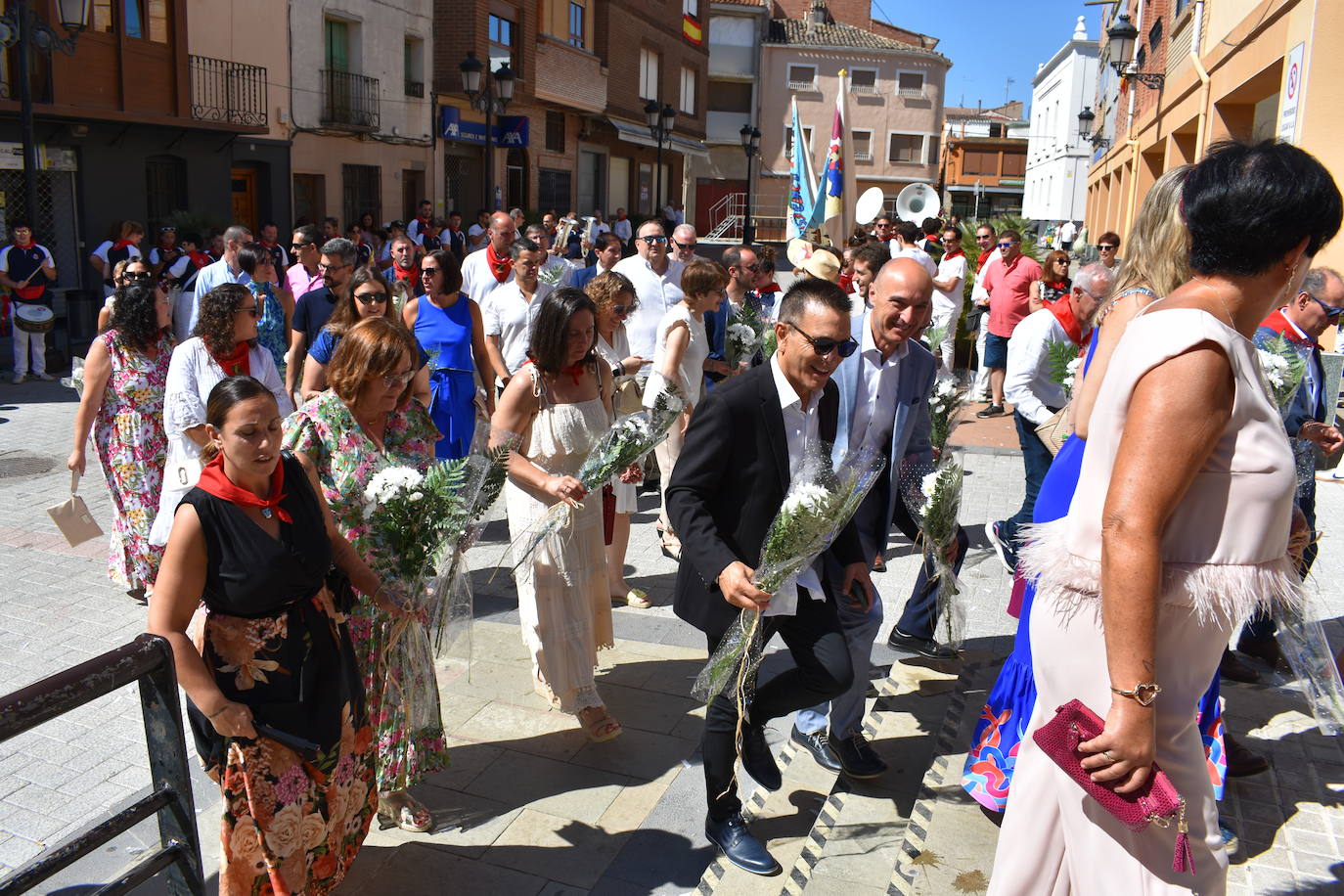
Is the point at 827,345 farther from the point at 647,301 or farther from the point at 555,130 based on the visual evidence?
the point at 555,130

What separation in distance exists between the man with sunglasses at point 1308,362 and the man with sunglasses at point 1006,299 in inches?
258

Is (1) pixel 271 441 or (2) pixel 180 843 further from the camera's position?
(1) pixel 271 441

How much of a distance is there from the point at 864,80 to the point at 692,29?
51.2 feet

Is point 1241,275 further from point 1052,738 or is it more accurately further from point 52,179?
point 52,179

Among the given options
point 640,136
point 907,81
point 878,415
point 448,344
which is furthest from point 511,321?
point 907,81

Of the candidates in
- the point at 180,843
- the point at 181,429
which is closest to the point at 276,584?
the point at 180,843

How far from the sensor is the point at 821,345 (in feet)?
11.8

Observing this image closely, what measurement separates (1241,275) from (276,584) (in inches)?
99.2

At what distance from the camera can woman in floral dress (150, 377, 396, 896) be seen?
9.75ft

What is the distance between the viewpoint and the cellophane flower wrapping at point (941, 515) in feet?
15.0

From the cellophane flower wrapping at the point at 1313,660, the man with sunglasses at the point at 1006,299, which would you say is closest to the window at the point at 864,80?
the man with sunglasses at the point at 1006,299

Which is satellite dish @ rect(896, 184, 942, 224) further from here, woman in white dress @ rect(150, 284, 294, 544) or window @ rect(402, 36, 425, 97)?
woman in white dress @ rect(150, 284, 294, 544)

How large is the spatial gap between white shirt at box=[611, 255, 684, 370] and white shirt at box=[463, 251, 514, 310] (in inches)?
40.7

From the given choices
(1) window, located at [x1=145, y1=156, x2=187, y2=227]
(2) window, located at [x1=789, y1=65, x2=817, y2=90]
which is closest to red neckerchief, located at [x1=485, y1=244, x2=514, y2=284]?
(1) window, located at [x1=145, y1=156, x2=187, y2=227]
